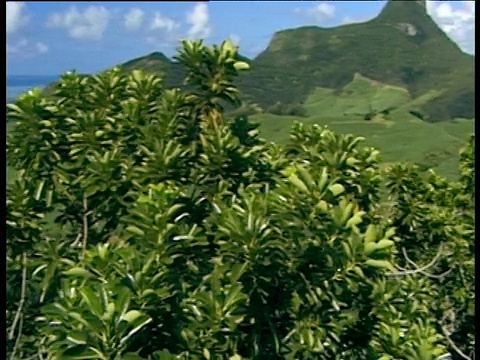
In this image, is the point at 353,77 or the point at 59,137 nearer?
the point at 59,137

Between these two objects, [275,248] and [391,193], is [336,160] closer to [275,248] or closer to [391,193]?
[275,248]

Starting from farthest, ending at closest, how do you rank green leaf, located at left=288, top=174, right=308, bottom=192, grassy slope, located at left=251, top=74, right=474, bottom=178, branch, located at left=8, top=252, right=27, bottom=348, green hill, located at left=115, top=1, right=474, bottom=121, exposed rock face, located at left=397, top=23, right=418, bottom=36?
exposed rock face, located at left=397, top=23, right=418, bottom=36 < green hill, located at left=115, top=1, right=474, bottom=121 < grassy slope, located at left=251, top=74, right=474, bottom=178 < branch, located at left=8, top=252, right=27, bottom=348 < green leaf, located at left=288, top=174, right=308, bottom=192

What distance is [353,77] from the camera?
173ft

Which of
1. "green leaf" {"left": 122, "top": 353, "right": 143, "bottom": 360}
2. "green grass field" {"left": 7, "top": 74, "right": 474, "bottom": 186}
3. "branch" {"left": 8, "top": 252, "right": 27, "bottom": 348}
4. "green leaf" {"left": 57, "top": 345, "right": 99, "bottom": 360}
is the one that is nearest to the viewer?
"green leaf" {"left": 57, "top": 345, "right": 99, "bottom": 360}

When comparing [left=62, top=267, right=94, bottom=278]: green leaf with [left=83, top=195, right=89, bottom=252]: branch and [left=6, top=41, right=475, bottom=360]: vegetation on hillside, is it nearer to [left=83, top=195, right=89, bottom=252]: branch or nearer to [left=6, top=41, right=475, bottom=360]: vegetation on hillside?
[left=6, top=41, right=475, bottom=360]: vegetation on hillside

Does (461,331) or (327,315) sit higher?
(327,315)

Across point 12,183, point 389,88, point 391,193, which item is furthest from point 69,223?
point 389,88

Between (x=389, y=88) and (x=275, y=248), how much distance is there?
164ft

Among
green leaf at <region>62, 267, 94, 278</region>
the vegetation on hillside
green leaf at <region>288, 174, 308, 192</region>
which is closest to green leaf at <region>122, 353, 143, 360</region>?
the vegetation on hillside

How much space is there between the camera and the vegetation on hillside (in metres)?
3.38

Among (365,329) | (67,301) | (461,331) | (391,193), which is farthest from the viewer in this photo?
(461,331)

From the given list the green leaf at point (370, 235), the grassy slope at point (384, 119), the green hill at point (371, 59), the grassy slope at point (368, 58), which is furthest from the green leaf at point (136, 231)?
the grassy slope at point (368, 58)

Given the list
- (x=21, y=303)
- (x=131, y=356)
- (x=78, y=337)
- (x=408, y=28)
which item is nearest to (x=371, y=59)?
(x=408, y=28)

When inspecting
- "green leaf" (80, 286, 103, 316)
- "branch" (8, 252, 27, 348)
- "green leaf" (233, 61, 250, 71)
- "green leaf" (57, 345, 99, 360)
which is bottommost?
"branch" (8, 252, 27, 348)
